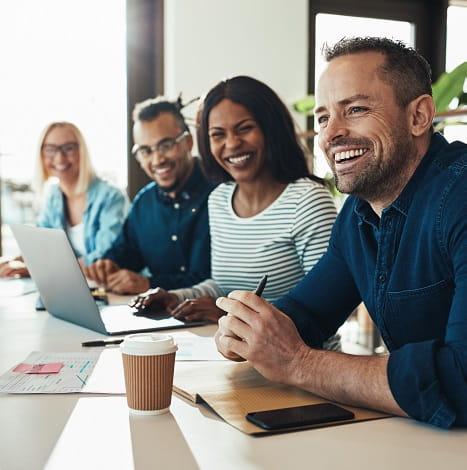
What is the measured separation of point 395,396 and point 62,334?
0.84 meters

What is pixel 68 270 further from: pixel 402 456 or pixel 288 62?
pixel 288 62

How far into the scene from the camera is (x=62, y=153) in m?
3.18

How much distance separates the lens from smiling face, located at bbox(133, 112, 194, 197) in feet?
8.05

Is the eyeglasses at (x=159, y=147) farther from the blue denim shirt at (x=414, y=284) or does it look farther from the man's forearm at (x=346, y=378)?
the man's forearm at (x=346, y=378)

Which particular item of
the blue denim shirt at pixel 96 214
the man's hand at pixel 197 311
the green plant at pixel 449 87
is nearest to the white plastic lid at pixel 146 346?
the man's hand at pixel 197 311

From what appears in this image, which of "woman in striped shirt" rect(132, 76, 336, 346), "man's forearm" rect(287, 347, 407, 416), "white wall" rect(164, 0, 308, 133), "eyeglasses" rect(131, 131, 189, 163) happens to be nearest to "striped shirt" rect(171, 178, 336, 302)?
"woman in striped shirt" rect(132, 76, 336, 346)

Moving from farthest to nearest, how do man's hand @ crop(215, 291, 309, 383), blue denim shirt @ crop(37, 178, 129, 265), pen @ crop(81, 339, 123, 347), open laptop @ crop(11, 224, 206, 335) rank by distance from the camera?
blue denim shirt @ crop(37, 178, 129, 265), open laptop @ crop(11, 224, 206, 335), pen @ crop(81, 339, 123, 347), man's hand @ crop(215, 291, 309, 383)

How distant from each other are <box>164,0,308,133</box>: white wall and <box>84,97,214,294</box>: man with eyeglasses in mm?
1228

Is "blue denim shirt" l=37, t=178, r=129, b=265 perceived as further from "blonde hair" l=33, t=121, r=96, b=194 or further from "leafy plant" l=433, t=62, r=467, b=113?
"leafy plant" l=433, t=62, r=467, b=113

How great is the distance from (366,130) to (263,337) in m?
0.44

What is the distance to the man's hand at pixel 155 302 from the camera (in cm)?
166

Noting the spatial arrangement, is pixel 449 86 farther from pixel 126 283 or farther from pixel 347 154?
pixel 347 154

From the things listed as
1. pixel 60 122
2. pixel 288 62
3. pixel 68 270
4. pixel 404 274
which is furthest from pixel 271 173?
pixel 288 62

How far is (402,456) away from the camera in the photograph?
0.74m
